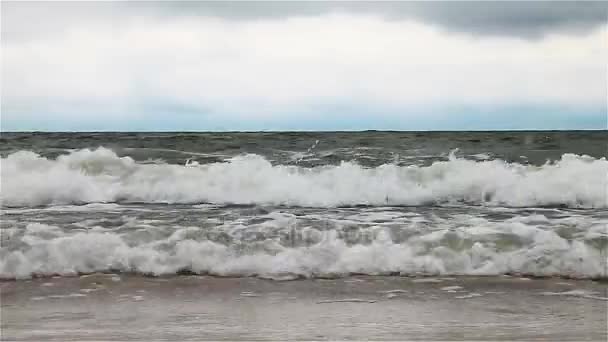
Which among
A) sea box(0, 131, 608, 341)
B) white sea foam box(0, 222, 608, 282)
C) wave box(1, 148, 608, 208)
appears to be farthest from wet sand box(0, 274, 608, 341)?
wave box(1, 148, 608, 208)

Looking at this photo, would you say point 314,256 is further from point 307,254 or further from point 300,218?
point 300,218

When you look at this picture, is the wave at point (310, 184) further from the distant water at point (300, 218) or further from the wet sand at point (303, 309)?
the wet sand at point (303, 309)

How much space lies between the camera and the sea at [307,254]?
3756 millimetres

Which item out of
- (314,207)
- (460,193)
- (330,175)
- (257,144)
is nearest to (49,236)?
(314,207)

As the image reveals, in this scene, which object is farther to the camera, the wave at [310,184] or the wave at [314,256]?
the wave at [310,184]

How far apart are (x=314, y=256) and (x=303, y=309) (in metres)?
1.24

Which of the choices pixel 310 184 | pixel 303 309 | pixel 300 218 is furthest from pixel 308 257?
pixel 310 184

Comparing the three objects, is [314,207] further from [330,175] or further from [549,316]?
[549,316]

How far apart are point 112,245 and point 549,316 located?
3.45 metres

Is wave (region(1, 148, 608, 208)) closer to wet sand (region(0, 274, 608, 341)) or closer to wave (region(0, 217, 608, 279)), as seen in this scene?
wave (region(0, 217, 608, 279))

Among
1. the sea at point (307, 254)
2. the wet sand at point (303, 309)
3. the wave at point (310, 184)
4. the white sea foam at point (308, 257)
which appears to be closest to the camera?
the wet sand at point (303, 309)

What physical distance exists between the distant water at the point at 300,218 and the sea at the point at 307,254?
0.02 meters

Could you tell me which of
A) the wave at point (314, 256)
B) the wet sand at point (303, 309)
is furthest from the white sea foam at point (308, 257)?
the wet sand at point (303, 309)

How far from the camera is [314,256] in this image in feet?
17.2
